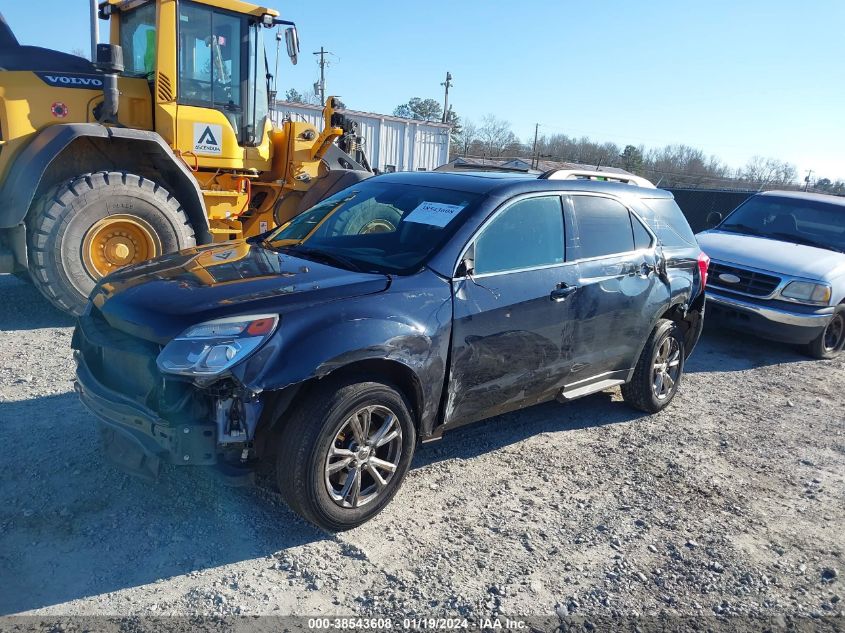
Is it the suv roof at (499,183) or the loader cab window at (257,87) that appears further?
the loader cab window at (257,87)

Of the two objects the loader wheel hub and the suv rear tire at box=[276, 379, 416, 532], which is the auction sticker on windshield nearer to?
the suv rear tire at box=[276, 379, 416, 532]

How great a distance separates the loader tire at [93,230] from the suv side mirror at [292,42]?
93.7 inches

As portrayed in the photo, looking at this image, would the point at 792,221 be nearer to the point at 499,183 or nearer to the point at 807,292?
the point at 807,292

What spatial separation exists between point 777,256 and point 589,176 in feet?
14.2

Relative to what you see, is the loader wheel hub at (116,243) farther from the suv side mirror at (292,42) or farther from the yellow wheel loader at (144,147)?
the suv side mirror at (292,42)

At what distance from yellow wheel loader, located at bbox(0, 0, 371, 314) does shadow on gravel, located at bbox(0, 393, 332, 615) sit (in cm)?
287

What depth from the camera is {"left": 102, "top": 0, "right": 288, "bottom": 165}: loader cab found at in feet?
23.5

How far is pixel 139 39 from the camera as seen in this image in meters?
7.54

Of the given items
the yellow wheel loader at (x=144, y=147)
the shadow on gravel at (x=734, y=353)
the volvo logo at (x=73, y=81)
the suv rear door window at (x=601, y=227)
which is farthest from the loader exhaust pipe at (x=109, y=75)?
the shadow on gravel at (x=734, y=353)

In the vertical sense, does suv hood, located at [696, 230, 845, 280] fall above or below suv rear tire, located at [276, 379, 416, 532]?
above

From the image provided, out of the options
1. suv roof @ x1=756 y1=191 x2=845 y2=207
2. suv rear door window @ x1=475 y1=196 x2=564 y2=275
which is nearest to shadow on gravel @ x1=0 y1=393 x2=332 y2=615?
suv rear door window @ x1=475 y1=196 x2=564 y2=275

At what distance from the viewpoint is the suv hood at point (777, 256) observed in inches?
307

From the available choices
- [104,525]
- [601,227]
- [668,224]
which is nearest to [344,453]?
[104,525]

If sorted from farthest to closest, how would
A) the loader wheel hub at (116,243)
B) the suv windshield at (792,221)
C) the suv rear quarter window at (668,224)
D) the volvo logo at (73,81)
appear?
the suv windshield at (792,221)
the volvo logo at (73,81)
the loader wheel hub at (116,243)
the suv rear quarter window at (668,224)
